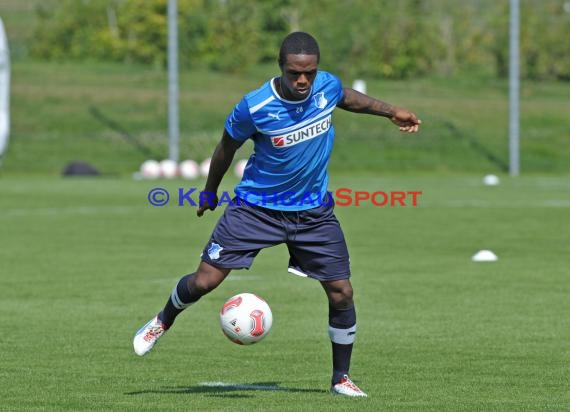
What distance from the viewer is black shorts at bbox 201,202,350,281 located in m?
8.73

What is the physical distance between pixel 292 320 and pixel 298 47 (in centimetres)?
470

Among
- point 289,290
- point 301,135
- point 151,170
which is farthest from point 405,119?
point 151,170

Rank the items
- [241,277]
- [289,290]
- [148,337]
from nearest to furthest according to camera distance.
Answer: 1. [148,337]
2. [289,290]
3. [241,277]

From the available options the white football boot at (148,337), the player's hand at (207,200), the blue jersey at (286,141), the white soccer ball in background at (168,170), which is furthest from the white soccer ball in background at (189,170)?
the blue jersey at (286,141)

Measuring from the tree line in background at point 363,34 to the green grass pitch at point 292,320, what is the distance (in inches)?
821

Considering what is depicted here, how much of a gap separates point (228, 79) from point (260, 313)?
38.2 m

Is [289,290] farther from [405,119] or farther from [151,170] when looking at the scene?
[151,170]

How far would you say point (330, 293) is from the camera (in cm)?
886

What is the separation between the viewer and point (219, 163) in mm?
8852

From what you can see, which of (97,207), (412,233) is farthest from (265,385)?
(97,207)

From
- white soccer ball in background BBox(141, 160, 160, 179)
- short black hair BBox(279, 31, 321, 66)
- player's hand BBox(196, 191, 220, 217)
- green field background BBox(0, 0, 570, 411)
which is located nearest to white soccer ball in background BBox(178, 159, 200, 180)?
white soccer ball in background BBox(141, 160, 160, 179)

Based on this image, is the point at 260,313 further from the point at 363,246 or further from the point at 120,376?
the point at 363,246

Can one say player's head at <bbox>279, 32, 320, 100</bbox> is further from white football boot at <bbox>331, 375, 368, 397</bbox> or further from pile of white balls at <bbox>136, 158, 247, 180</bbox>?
pile of white balls at <bbox>136, 158, 247, 180</bbox>

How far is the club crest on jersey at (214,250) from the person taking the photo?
8727mm
